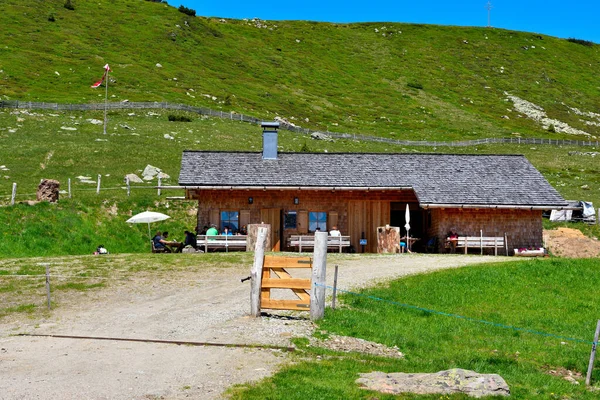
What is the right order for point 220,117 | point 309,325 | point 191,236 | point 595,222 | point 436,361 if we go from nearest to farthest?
1. point 436,361
2. point 309,325
3. point 191,236
4. point 595,222
5. point 220,117

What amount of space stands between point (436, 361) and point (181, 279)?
1019 cm

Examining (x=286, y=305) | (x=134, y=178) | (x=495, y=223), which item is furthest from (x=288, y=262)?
(x=134, y=178)

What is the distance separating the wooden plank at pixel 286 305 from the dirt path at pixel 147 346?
28 cm

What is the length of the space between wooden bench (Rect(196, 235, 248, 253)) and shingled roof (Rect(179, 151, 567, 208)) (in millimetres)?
2541

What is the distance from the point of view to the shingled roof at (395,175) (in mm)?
33344

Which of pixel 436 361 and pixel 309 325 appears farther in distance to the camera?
pixel 309 325

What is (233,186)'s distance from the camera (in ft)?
109

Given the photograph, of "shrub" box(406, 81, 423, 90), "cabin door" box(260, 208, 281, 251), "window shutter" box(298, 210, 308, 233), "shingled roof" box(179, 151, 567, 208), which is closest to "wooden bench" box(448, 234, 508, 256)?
"shingled roof" box(179, 151, 567, 208)

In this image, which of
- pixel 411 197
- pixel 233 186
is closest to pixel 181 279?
pixel 233 186

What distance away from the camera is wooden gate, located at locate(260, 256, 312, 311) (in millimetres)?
15586

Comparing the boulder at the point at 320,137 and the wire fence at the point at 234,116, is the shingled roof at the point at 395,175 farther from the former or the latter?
the wire fence at the point at 234,116

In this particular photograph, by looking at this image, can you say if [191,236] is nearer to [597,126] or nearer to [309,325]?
[309,325]

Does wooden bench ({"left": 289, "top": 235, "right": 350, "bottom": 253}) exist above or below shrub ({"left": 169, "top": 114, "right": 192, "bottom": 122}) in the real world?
below

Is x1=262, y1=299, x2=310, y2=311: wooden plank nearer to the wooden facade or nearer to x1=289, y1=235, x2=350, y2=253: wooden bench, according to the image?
x1=289, y1=235, x2=350, y2=253: wooden bench
